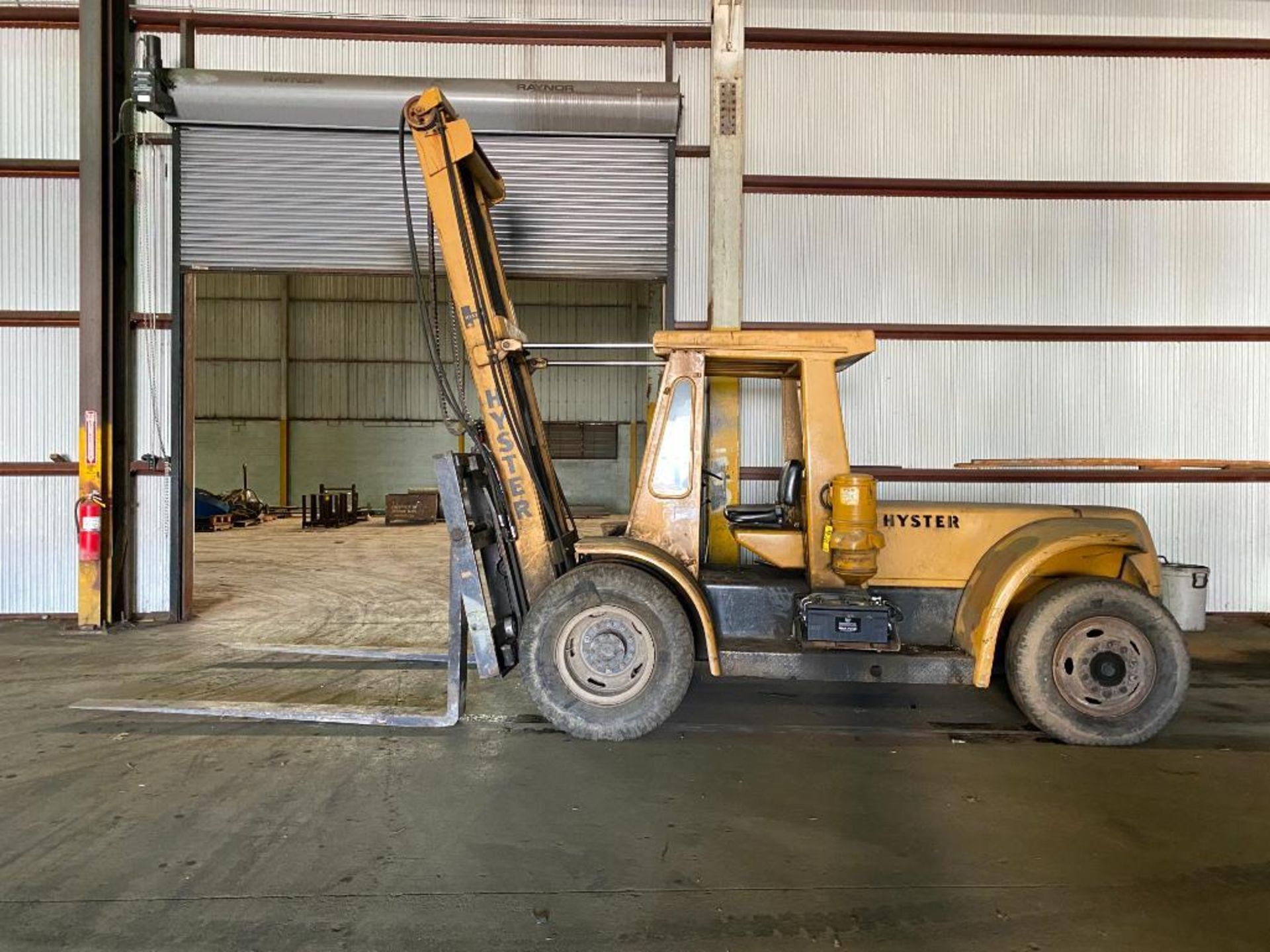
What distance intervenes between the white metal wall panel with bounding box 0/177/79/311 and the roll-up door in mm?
1183

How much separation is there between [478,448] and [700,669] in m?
2.78

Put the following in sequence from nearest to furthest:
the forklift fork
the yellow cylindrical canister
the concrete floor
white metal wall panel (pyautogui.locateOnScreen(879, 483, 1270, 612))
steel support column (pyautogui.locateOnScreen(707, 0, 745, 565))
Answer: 1. the concrete floor
2. the yellow cylindrical canister
3. the forklift fork
4. steel support column (pyautogui.locateOnScreen(707, 0, 745, 565))
5. white metal wall panel (pyautogui.locateOnScreen(879, 483, 1270, 612))

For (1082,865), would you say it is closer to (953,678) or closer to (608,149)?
(953,678)

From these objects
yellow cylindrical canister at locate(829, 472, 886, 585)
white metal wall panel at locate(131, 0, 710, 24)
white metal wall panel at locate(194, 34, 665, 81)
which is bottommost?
yellow cylindrical canister at locate(829, 472, 886, 585)

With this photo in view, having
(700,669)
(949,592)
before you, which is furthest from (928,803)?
(700,669)

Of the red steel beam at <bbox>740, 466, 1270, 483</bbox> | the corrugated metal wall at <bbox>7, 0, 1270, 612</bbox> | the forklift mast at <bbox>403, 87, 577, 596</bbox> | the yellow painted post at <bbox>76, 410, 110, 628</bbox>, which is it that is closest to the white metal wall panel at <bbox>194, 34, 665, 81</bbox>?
the corrugated metal wall at <bbox>7, 0, 1270, 612</bbox>

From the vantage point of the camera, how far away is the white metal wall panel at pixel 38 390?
8078 mm

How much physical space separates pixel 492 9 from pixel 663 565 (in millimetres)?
6745

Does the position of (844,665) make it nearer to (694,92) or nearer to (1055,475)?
(1055,475)

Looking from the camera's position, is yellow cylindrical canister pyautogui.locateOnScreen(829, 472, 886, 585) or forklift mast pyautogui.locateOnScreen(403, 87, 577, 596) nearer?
yellow cylindrical canister pyautogui.locateOnScreen(829, 472, 886, 585)

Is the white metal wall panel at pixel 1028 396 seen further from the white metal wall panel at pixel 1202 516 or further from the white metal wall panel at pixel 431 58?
the white metal wall panel at pixel 431 58

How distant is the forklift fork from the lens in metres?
4.75

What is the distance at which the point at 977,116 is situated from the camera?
827cm

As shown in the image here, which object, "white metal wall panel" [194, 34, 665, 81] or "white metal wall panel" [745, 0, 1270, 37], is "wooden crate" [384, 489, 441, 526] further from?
"white metal wall panel" [745, 0, 1270, 37]
